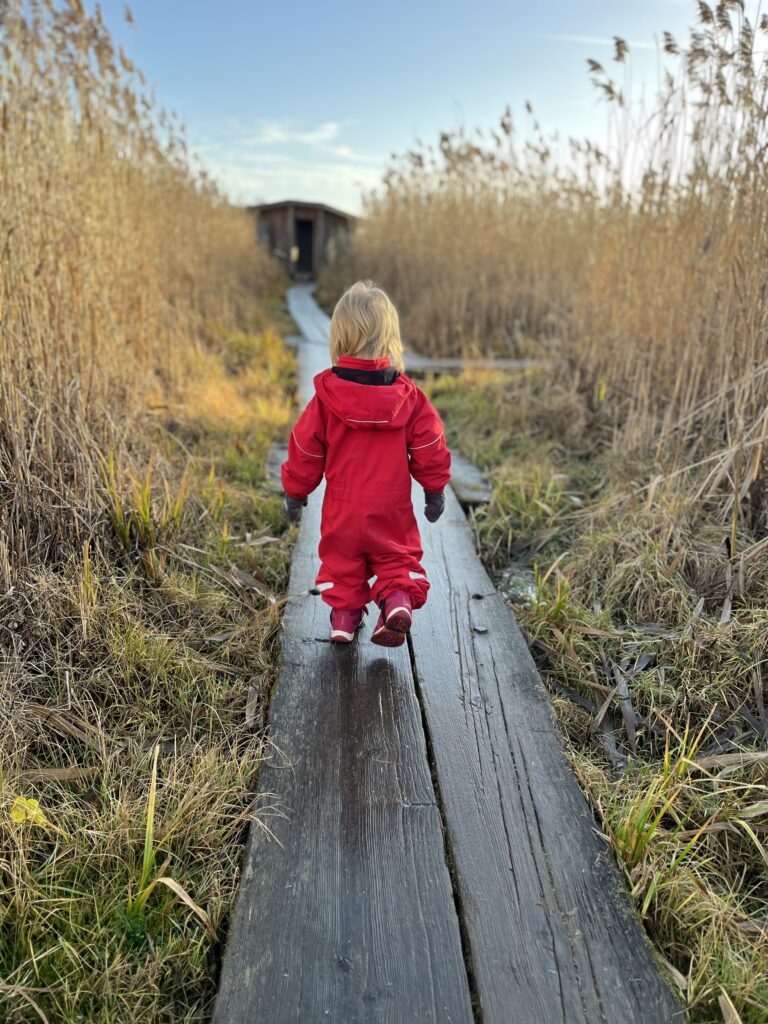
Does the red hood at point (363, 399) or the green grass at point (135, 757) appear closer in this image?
the green grass at point (135, 757)

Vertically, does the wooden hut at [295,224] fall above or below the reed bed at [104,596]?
above

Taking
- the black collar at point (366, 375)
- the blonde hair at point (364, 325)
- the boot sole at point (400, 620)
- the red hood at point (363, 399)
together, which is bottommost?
the boot sole at point (400, 620)

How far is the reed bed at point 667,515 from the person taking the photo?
1562 mm

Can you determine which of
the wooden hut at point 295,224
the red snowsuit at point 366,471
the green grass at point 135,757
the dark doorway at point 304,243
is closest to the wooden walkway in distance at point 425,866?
the green grass at point 135,757

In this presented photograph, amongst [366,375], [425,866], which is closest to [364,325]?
[366,375]

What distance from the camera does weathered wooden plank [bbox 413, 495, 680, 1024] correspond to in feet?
4.03

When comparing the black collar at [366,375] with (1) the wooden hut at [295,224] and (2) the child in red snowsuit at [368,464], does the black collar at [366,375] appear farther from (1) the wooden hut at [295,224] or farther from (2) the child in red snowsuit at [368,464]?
(1) the wooden hut at [295,224]

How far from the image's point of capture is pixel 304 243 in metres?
25.8

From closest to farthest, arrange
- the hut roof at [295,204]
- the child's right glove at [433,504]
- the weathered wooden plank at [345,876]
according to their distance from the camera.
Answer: the weathered wooden plank at [345,876] < the child's right glove at [433,504] < the hut roof at [295,204]

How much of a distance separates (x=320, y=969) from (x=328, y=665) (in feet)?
3.27

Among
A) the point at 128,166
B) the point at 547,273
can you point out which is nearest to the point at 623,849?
the point at 128,166

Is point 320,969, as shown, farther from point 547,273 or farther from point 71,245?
point 547,273

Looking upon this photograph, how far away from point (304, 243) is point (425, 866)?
87.8 ft

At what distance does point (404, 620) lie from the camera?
214 centimetres
